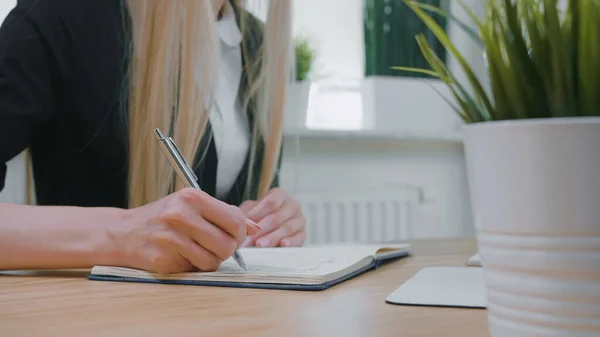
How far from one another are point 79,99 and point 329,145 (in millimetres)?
1139

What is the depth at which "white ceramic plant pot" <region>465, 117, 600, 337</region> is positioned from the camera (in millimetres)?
347

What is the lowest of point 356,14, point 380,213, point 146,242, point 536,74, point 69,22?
point 380,213

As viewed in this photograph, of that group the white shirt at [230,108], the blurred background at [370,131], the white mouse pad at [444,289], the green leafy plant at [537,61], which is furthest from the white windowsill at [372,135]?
the green leafy plant at [537,61]

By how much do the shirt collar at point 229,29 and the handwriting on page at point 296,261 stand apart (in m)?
0.67

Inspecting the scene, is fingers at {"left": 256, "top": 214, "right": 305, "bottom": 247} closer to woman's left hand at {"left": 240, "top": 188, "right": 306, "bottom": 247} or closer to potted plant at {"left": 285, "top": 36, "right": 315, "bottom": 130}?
woman's left hand at {"left": 240, "top": 188, "right": 306, "bottom": 247}

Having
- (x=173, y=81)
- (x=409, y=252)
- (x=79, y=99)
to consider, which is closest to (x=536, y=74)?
(x=409, y=252)

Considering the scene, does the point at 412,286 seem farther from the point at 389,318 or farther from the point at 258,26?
the point at 258,26

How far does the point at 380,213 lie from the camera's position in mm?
2322

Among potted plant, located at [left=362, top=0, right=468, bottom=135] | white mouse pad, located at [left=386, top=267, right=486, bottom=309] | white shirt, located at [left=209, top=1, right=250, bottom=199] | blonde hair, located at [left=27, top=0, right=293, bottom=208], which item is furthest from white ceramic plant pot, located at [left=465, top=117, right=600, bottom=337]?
potted plant, located at [left=362, top=0, right=468, bottom=135]

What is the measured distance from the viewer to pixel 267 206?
1108 mm

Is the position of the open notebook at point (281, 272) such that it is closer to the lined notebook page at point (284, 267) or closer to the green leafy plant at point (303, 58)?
the lined notebook page at point (284, 267)

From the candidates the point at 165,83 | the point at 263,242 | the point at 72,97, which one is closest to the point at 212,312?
the point at 263,242

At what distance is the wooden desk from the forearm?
5cm

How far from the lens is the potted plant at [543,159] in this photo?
35cm
